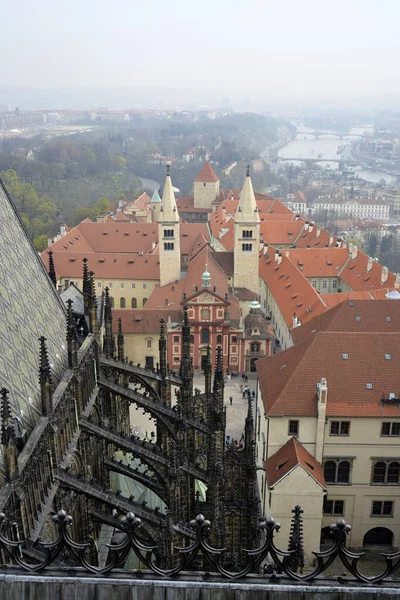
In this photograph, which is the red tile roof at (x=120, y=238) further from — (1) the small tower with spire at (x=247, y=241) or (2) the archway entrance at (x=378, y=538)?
(2) the archway entrance at (x=378, y=538)

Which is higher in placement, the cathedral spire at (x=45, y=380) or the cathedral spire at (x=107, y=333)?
the cathedral spire at (x=45, y=380)

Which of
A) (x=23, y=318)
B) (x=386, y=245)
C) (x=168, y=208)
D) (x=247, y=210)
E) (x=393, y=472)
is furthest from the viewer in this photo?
(x=386, y=245)

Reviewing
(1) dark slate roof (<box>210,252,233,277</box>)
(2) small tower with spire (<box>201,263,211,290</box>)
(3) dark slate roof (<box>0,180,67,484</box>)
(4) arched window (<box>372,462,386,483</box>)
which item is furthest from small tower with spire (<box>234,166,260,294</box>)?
(3) dark slate roof (<box>0,180,67,484</box>)

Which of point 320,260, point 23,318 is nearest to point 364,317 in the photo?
point 23,318

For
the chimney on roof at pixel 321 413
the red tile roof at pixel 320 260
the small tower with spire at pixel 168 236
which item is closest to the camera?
the chimney on roof at pixel 321 413

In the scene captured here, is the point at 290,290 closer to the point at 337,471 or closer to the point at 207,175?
the point at 337,471

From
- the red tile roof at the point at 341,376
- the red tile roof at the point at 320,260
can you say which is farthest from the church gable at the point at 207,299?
the red tile roof at the point at 341,376

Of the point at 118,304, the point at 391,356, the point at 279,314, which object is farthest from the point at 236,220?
the point at 391,356
